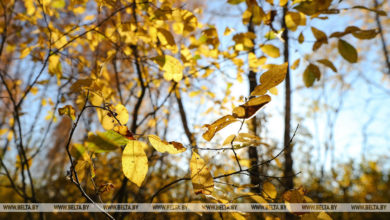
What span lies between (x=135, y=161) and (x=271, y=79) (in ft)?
0.91

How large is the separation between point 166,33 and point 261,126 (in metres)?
0.75

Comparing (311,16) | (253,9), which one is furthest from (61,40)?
(311,16)

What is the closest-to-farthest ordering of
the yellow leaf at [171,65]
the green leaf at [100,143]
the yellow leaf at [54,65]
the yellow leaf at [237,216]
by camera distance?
the green leaf at [100,143], the yellow leaf at [237,216], the yellow leaf at [171,65], the yellow leaf at [54,65]

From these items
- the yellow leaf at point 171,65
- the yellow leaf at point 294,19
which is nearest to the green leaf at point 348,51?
the yellow leaf at point 294,19

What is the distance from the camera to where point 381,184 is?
3.61 m

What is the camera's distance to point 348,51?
0.59 meters

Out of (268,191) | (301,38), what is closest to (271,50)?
(301,38)

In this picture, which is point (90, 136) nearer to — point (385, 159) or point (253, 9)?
point (253, 9)

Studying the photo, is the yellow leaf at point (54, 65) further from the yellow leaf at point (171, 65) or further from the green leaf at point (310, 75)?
the green leaf at point (310, 75)

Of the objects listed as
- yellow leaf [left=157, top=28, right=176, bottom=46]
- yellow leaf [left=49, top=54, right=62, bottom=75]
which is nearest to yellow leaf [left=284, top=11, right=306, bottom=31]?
yellow leaf [left=157, top=28, right=176, bottom=46]

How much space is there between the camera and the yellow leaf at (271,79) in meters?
0.37

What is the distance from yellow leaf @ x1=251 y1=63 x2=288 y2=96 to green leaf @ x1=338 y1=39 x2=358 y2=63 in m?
0.34

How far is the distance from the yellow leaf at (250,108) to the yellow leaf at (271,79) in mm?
15

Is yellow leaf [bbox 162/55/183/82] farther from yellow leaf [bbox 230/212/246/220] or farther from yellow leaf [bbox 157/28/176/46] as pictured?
yellow leaf [bbox 230/212/246/220]
